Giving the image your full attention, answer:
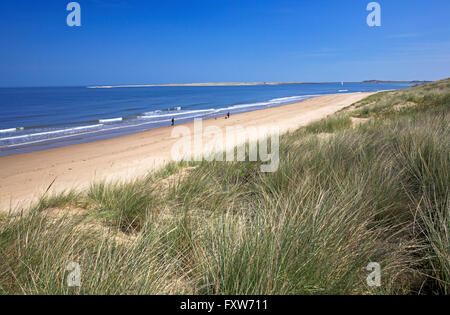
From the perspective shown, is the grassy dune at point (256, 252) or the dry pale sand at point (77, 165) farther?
A: the dry pale sand at point (77, 165)

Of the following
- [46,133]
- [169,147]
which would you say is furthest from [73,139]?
[169,147]

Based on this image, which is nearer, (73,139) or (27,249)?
(27,249)

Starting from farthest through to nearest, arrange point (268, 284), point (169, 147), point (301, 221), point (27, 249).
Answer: point (169, 147)
point (301, 221)
point (27, 249)
point (268, 284)

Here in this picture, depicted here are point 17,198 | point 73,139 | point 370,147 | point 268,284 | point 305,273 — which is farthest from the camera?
point 73,139

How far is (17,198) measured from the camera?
691cm

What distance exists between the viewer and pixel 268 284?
163 centimetres

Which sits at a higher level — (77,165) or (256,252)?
(256,252)

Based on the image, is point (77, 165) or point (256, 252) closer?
point (256, 252)

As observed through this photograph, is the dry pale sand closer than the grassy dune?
No
